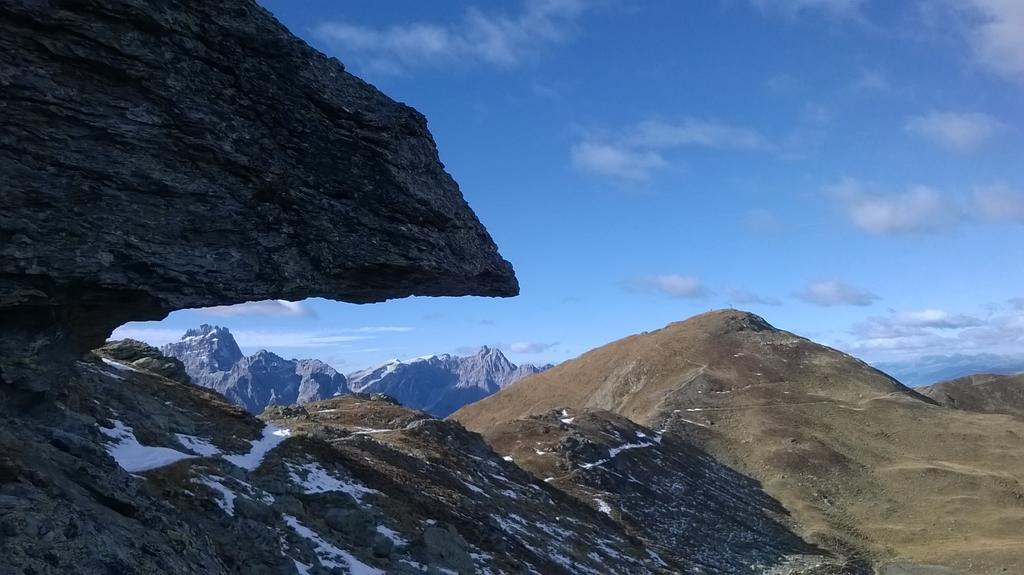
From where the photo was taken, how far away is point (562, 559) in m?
39.1

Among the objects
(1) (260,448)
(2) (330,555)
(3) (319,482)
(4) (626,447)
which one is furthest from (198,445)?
(4) (626,447)

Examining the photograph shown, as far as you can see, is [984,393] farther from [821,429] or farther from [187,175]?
[187,175]

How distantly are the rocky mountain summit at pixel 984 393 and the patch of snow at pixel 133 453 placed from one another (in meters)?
199

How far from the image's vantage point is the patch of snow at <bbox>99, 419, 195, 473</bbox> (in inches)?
939

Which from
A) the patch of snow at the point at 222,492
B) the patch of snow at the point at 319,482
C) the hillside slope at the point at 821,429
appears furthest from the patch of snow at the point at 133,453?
the hillside slope at the point at 821,429

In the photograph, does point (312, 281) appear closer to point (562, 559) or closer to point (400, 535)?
point (400, 535)

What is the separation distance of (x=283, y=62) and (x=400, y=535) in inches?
804

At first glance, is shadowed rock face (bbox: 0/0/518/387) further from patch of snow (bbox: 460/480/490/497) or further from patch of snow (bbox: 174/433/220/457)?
patch of snow (bbox: 460/480/490/497)

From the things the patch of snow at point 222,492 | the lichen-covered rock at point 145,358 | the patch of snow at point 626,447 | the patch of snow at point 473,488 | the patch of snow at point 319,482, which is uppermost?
the lichen-covered rock at point 145,358

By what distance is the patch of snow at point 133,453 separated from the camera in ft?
→ 78.2

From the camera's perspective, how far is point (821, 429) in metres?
108

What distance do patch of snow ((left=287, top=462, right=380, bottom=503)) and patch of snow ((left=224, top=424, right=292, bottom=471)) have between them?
1.66 metres

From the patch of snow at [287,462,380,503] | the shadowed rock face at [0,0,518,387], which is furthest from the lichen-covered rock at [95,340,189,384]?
the shadowed rock face at [0,0,518,387]

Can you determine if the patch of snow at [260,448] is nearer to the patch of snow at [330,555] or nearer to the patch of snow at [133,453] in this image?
the patch of snow at [133,453]
